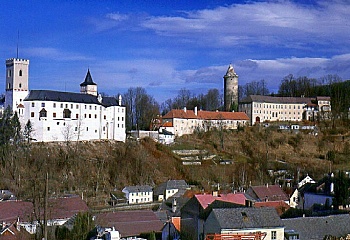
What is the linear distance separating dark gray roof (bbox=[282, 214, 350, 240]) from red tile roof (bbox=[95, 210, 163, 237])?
26.4 feet

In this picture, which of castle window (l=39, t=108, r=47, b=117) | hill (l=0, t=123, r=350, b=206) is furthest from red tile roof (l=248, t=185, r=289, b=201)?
castle window (l=39, t=108, r=47, b=117)

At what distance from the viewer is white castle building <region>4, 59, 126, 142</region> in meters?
53.8

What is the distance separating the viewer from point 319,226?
77.4 ft

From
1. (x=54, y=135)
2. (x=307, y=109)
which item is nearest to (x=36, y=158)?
(x=54, y=135)

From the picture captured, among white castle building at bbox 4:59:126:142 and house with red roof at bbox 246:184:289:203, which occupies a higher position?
white castle building at bbox 4:59:126:142

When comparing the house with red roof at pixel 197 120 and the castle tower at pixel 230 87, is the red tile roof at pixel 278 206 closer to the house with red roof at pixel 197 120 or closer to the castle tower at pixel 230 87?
the house with red roof at pixel 197 120

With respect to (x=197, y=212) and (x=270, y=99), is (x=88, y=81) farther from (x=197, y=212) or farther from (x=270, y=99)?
(x=197, y=212)

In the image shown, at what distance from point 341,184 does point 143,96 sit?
162 feet

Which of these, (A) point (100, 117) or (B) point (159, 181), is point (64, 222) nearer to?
(B) point (159, 181)

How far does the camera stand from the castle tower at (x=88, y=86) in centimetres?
6150

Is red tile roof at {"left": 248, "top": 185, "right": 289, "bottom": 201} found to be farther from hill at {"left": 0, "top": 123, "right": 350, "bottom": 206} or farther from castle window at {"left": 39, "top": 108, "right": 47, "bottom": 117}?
castle window at {"left": 39, "top": 108, "right": 47, "bottom": 117}

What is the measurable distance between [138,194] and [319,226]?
25.4 m

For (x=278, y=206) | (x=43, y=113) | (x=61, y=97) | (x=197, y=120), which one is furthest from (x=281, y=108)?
(x=278, y=206)

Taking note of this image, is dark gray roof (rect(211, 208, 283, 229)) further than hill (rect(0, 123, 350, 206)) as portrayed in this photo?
No
